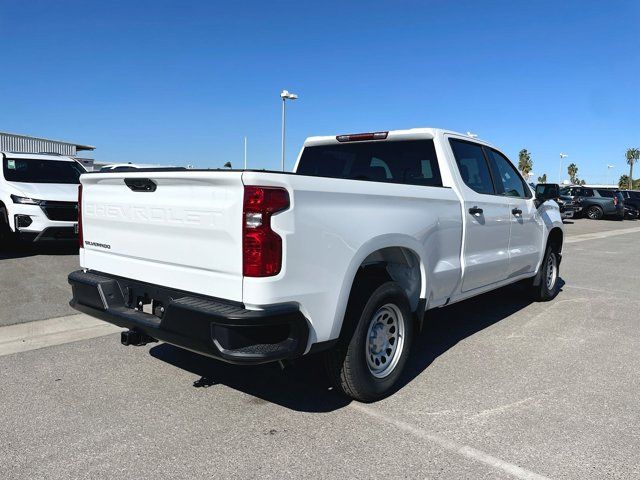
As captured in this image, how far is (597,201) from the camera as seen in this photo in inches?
1168

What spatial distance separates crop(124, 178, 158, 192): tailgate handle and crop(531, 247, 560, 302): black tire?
17.0 ft

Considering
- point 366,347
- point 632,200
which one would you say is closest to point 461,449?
point 366,347

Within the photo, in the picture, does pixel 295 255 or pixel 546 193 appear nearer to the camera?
pixel 295 255

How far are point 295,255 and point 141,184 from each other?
1222 millimetres

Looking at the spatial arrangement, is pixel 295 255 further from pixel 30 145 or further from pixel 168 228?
pixel 30 145

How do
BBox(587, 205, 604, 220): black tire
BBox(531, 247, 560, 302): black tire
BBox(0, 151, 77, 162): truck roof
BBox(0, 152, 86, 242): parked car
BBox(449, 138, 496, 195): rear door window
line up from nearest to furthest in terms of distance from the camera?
BBox(449, 138, 496, 195): rear door window, BBox(531, 247, 560, 302): black tire, BBox(0, 152, 86, 242): parked car, BBox(0, 151, 77, 162): truck roof, BBox(587, 205, 604, 220): black tire

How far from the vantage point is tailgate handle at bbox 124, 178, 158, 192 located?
3287 millimetres

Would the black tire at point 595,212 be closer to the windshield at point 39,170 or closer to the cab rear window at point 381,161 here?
the windshield at point 39,170

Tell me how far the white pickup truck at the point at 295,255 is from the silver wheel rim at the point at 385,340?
0.01 meters

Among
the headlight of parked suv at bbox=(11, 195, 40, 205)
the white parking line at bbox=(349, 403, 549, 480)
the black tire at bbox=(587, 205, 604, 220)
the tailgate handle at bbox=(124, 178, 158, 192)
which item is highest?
the tailgate handle at bbox=(124, 178, 158, 192)

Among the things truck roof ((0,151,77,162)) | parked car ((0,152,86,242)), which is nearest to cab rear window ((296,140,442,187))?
parked car ((0,152,86,242))

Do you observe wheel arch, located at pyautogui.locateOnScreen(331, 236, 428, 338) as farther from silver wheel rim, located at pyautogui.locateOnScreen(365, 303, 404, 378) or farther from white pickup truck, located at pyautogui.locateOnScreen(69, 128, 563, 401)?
silver wheel rim, located at pyautogui.locateOnScreen(365, 303, 404, 378)

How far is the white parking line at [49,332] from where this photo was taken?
15.3 feet

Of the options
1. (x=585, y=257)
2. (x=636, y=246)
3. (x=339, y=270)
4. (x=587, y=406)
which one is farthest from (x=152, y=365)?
(x=636, y=246)
